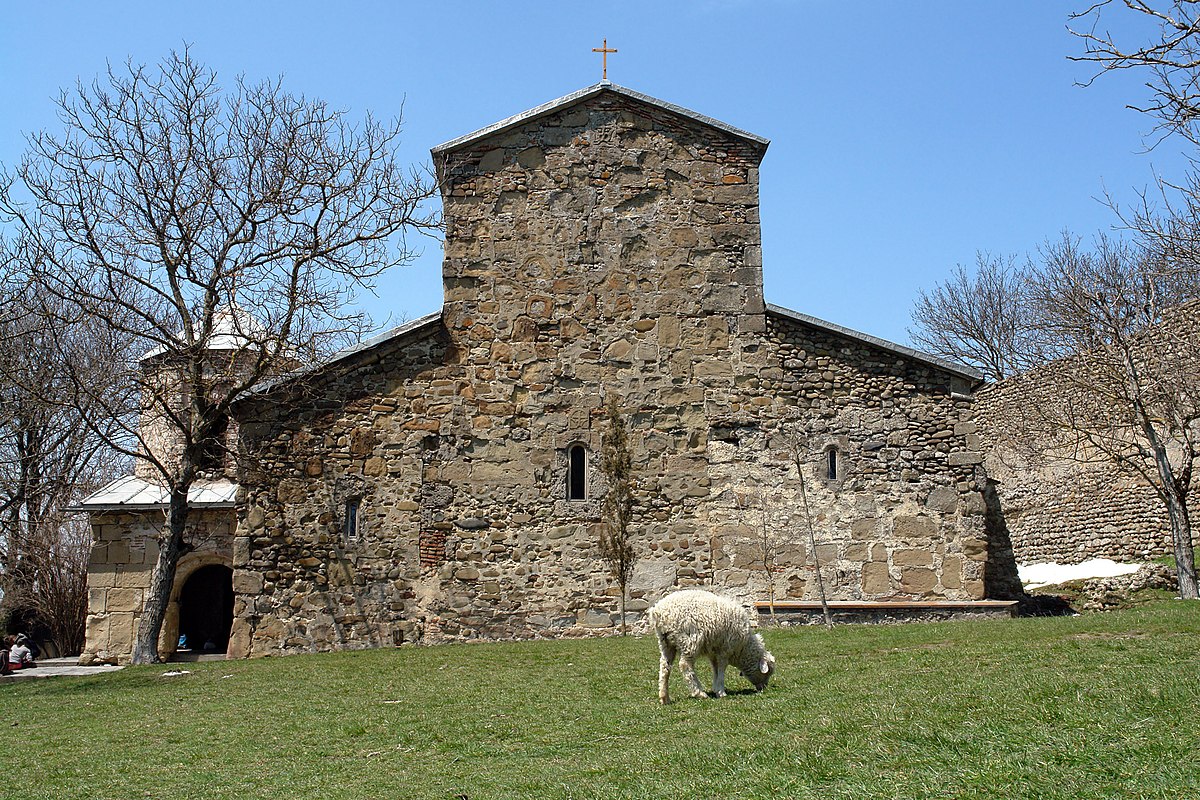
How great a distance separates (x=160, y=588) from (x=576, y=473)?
6581 millimetres

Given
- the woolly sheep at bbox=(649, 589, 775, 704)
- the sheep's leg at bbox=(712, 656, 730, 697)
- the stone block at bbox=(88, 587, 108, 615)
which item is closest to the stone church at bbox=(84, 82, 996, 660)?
the stone block at bbox=(88, 587, 108, 615)

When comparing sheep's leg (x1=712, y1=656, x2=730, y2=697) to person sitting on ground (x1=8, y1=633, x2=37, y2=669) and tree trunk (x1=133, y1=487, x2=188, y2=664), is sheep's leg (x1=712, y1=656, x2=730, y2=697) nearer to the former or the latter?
tree trunk (x1=133, y1=487, x2=188, y2=664)

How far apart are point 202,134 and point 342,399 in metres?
4.88

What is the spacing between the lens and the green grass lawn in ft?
18.2

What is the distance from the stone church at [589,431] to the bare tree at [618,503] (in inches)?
5.3

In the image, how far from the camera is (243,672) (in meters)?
13.5

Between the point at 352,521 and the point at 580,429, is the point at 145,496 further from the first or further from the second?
the point at 580,429

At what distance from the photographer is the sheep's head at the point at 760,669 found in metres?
8.70

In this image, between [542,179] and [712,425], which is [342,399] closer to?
[542,179]

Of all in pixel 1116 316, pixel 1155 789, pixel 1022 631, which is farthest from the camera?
pixel 1116 316

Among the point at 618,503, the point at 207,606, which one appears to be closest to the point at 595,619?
the point at 618,503

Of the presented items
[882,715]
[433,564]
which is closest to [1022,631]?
[882,715]

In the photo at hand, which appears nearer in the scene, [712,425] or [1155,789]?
[1155,789]

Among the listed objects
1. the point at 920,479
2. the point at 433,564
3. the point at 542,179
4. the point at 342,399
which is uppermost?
the point at 542,179
